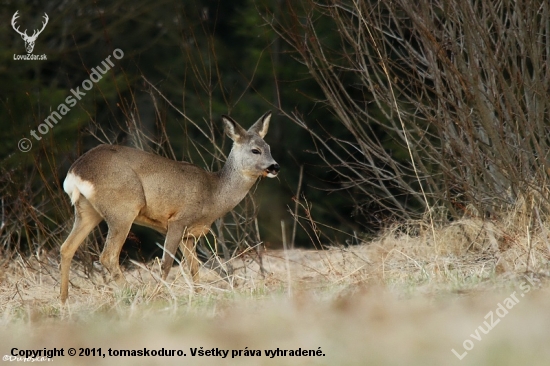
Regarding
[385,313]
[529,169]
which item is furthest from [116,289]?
[529,169]

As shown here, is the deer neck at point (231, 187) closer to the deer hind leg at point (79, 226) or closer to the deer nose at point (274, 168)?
the deer nose at point (274, 168)

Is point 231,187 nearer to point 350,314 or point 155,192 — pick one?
point 155,192

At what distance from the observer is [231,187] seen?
9484 mm

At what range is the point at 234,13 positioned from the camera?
72.9 ft

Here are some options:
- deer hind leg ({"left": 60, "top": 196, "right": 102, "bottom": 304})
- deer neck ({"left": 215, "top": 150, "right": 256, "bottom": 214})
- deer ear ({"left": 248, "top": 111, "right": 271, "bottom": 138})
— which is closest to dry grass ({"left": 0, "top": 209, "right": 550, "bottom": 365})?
deer hind leg ({"left": 60, "top": 196, "right": 102, "bottom": 304})

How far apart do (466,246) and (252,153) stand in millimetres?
2382

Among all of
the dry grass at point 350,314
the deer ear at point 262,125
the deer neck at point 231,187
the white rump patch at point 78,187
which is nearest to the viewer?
the dry grass at point 350,314

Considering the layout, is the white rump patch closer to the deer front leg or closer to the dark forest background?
the dark forest background

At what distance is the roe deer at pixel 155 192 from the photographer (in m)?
8.62

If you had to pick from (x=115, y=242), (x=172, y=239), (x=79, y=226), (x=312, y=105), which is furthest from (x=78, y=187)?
(x=312, y=105)

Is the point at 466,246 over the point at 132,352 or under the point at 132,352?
under

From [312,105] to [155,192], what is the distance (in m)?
11.4

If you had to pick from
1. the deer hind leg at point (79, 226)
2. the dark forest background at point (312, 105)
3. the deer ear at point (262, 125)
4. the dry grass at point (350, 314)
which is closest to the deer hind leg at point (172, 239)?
the dark forest background at point (312, 105)

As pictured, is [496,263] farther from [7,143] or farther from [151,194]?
[7,143]
